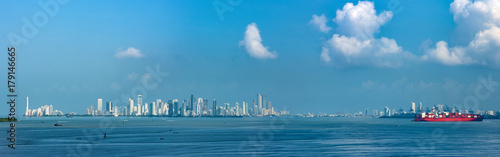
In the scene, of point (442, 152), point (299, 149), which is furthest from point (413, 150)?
point (299, 149)

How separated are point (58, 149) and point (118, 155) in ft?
56.0

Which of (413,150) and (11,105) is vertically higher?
(11,105)

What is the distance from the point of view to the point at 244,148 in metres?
91.7

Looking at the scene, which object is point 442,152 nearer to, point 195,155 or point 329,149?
point 329,149

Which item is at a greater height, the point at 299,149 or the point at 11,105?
the point at 11,105

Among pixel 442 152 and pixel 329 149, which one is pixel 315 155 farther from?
pixel 442 152

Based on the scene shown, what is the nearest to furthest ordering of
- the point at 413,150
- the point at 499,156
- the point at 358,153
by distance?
the point at 499,156, the point at 358,153, the point at 413,150

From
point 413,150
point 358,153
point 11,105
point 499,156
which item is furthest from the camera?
point 413,150

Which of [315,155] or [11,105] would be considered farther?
[315,155]

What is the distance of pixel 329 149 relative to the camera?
89938 mm

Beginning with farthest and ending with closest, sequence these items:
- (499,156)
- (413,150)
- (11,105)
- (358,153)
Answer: (413,150) → (358,153) → (499,156) → (11,105)

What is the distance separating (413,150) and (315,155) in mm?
20954

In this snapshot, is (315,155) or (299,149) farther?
(299,149)

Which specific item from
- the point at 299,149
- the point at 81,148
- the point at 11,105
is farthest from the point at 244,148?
the point at 11,105
